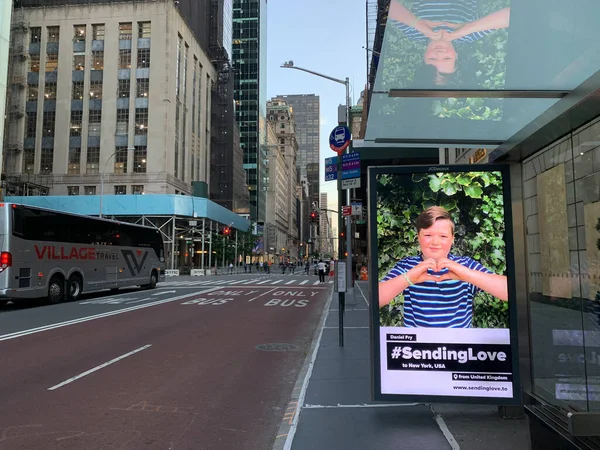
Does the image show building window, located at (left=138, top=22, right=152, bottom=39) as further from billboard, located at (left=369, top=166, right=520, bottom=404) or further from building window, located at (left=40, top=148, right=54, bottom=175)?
billboard, located at (left=369, top=166, right=520, bottom=404)

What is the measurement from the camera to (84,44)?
2400 inches

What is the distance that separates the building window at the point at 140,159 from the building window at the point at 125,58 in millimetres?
11521

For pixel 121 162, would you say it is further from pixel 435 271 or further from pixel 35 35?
pixel 435 271

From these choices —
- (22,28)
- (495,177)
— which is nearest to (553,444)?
(495,177)

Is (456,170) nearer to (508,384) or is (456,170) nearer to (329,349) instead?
(508,384)

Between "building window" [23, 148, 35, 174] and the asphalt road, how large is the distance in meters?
53.5

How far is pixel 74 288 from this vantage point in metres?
20.0

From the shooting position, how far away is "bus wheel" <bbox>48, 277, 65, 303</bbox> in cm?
1820

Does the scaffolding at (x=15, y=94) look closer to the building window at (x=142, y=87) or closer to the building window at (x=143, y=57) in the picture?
the building window at (x=143, y=57)

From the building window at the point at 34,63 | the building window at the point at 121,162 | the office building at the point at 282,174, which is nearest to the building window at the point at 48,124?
the building window at the point at 34,63

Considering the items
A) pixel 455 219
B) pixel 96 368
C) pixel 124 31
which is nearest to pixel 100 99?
pixel 124 31

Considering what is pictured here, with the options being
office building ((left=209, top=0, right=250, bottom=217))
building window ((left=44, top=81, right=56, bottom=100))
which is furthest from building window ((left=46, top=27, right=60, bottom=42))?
office building ((left=209, top=0, right=250, bottom=217))

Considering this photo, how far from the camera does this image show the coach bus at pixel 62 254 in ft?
53.0

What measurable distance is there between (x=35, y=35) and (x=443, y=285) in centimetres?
7309
